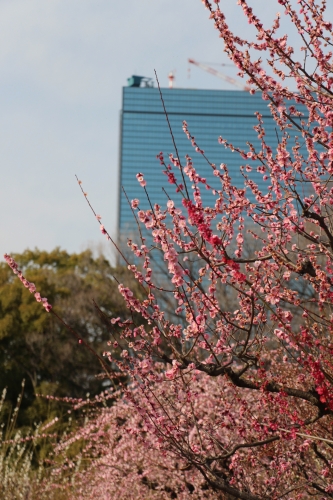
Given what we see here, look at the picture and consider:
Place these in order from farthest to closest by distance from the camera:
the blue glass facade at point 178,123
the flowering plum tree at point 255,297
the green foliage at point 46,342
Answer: the blue glass facade at point 178,123 → the green foliage at point 46,342 → the flowering plum tree at point 255,297

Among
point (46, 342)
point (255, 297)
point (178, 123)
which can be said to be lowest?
point (255, 297)

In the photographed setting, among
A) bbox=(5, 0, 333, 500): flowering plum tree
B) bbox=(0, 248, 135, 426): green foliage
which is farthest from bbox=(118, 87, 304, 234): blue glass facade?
bbox=(5, 0, 333, 500): flowering plum tree

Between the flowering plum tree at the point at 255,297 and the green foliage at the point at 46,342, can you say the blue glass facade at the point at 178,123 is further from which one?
the flowering plum tree at the point at 255,297

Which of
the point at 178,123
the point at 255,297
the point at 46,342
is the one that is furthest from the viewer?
the point at 178,123

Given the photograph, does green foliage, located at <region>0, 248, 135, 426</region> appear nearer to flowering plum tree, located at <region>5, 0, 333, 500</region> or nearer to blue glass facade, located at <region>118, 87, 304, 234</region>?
flowering plum tree, located at <region>5, 0, 333, 500</region>

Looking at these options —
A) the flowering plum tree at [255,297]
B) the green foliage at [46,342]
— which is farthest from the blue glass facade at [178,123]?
the flowering plum tree at [255,297]

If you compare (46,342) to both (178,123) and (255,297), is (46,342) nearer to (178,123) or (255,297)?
(255,297)

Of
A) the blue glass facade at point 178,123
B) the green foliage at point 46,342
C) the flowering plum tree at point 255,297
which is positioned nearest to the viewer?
the flowering plum tree at point 255,297

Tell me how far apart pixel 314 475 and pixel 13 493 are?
347cm

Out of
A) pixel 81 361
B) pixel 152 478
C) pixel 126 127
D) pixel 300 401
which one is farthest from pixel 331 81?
pixel 126 127

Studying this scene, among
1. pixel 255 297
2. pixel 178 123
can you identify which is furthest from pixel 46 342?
pixel 178 123

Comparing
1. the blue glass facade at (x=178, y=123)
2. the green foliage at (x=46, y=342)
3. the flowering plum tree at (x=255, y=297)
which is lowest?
the flowering plum tree at (x=255, y=297)

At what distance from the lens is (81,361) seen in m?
22.4

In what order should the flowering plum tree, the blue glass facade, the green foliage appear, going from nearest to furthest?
the flowering plum tree < the green foliage < the blue glass facade
